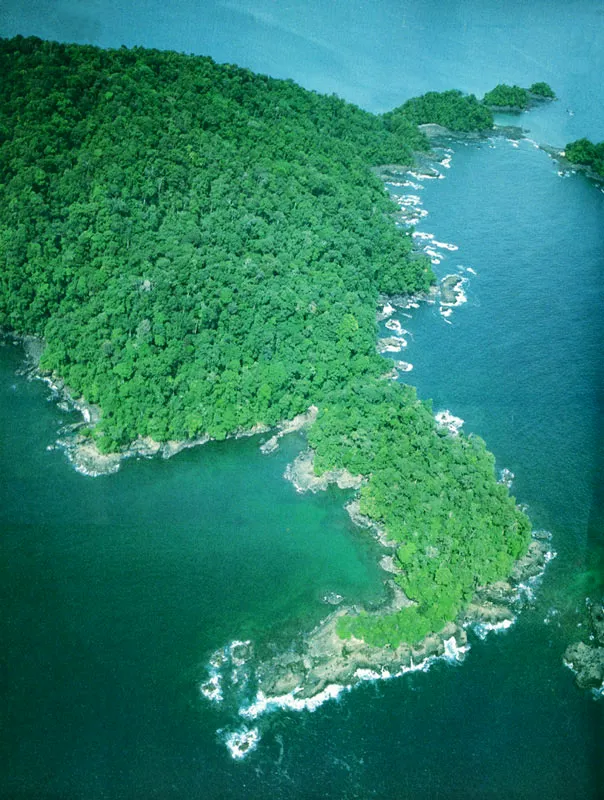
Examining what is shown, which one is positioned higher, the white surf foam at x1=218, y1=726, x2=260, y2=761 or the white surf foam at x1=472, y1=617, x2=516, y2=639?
the white surf foam at x1=472, y1=617, x2=516, y2=639

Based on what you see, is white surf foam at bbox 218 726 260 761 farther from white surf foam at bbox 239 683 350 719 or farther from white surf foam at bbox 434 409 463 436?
white surf foam at bbox 434 409 463 436

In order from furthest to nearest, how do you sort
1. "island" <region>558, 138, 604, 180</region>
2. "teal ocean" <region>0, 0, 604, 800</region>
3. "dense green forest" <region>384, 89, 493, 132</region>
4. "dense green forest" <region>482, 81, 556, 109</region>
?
"dense green forest" <region>482, 81, 556, 109</region>
"dense green forest" <region>384, 89, 493, 132</region>
"island" <region>558, 138, 604, 180</region>
"teal ocean" <region>0, 0, 604, 800</region>

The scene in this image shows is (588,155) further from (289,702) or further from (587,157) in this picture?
(289,702)

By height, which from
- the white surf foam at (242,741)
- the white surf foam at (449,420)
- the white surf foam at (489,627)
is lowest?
the white surf foam at (242,741)

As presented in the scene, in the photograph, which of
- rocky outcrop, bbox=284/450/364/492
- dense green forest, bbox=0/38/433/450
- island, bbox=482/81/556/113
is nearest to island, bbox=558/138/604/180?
island, bbox=482/81/556/113

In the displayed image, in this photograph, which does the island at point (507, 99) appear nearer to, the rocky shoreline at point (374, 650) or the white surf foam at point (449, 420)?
the white surf foam at point (449, 420)

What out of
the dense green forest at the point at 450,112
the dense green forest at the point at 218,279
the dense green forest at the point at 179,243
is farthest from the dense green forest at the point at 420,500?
the dense green forest at the point at 450,112
